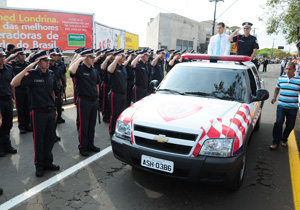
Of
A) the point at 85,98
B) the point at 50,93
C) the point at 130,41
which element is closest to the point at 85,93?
the point at 85,98

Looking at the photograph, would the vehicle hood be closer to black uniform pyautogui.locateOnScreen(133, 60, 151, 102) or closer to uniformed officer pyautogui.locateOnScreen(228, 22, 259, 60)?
black uniform pyautogui.locateOnScreen(133, 60, 151, 102)

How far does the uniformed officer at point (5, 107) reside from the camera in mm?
4458

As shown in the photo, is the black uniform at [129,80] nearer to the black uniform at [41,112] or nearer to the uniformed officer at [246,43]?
the uniformed officer at [246,43]

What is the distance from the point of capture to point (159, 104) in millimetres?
3568

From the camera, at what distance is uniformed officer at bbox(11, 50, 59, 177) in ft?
11.9

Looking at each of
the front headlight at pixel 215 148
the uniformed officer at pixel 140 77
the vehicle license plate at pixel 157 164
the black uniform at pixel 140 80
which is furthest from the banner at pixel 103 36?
the front headlight at pixel 215 148

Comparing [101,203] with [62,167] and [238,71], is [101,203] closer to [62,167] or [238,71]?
[62,167]

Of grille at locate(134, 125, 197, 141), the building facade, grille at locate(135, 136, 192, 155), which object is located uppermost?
the building facade

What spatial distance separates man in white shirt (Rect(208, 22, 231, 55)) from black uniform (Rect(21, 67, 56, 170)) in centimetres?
499

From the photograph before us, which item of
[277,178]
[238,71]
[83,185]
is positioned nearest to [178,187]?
[83,185]

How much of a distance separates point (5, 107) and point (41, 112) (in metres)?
1.39

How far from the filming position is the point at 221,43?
279 inches

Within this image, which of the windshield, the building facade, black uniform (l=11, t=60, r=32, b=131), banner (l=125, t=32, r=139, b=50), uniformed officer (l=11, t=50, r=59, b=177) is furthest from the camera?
the building facade

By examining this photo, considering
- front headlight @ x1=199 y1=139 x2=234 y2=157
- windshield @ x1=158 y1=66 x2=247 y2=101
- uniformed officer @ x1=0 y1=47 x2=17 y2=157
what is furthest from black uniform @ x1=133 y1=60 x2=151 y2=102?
front headlight @ x1=199 y1=139 x2=234 y2=157
